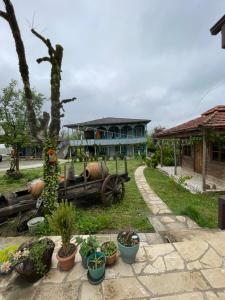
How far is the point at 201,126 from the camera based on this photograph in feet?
23.7

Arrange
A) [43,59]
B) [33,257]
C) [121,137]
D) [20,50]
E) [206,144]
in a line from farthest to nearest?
1. [121,137]
2. [206,144]
3. [43,59]
4. [20,50]
5. [33,257]

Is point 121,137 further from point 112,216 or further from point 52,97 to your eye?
point 52,97

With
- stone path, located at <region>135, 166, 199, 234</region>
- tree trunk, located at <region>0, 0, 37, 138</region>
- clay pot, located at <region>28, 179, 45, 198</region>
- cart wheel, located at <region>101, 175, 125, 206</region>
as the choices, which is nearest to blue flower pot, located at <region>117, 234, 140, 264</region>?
stone path, located at <region>135, 166, 199, 234</region>

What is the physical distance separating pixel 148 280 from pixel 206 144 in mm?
7315

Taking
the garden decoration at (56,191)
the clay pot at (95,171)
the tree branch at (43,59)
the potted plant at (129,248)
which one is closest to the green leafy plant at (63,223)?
the potted plant at (129,248)

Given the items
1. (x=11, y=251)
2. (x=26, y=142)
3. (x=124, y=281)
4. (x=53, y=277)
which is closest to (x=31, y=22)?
(x=11, y=251)

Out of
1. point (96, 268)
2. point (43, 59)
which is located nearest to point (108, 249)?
point (96, 268)

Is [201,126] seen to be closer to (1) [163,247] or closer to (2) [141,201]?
(2) [141,201]

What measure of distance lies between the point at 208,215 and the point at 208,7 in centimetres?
575

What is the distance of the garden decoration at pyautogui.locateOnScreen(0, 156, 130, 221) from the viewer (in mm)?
4559

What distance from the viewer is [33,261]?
2.61m

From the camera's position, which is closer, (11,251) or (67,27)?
(11,251)

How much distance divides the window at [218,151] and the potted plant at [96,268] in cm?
800

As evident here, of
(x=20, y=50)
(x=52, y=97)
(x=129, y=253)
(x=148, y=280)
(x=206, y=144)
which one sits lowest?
(x=148, y=280)
